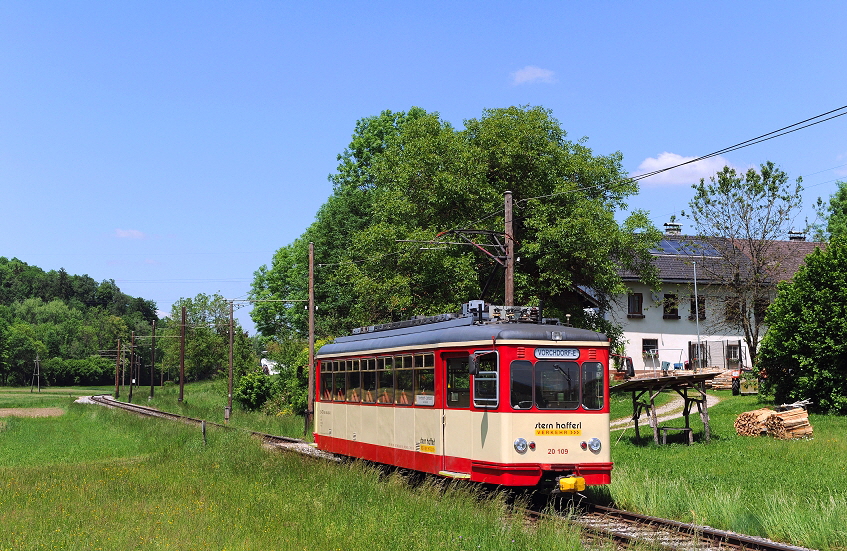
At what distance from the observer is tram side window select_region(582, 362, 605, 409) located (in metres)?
14.7

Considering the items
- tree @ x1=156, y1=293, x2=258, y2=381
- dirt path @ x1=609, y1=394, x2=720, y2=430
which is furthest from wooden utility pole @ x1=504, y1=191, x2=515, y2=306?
tree @ x1=156, y1=293, x2=258, y2=381

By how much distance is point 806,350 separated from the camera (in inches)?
1192

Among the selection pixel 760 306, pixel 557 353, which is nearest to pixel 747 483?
pixel 557 353

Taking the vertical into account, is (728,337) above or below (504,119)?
below

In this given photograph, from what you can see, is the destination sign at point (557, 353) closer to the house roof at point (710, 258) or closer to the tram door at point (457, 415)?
the tram door at point (457, 415)

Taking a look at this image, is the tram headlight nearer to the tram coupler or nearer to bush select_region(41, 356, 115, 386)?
the tram coupler

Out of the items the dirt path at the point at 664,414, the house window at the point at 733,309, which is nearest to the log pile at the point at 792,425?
the dirt path at the point at 664,414

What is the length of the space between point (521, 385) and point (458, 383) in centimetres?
126

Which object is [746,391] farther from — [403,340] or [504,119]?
[403,340]

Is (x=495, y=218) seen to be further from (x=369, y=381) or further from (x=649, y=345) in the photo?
(x=649, y=345)

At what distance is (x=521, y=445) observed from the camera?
46.2 feet

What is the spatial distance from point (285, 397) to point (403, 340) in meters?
33.5

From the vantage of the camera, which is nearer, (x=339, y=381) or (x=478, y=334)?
(x=478, y=334)

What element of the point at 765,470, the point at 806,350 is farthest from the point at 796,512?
the point at 806,350
